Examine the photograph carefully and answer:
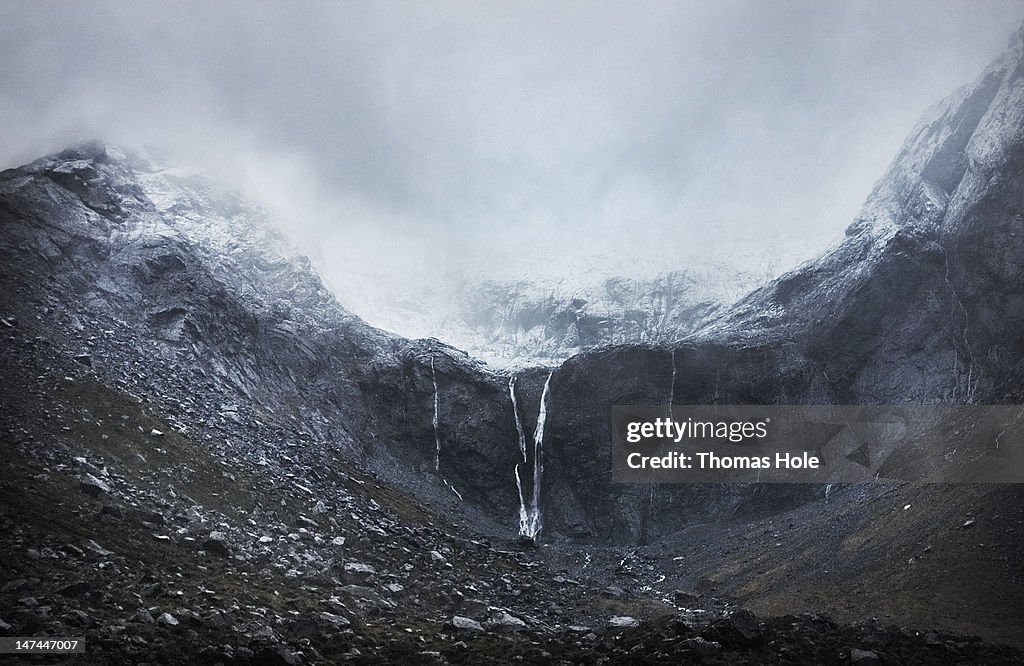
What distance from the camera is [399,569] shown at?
39469 mm

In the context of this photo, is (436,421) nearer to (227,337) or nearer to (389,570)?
(227,337)

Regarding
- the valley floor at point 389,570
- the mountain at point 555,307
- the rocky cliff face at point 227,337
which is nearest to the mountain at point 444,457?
the valley floor at point 389,570

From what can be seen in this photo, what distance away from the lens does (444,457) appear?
67375 millimetres

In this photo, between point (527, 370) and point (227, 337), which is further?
point (527, 370)

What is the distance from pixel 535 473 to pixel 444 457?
31.1 feet

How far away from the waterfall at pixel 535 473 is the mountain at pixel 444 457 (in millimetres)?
234

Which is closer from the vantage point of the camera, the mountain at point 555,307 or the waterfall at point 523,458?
the waterfall at point 523,458

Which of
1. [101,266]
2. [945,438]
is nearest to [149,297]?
[101,266]

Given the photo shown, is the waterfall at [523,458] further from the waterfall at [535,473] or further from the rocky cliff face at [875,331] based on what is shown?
the rocky cliff face at [875,331]

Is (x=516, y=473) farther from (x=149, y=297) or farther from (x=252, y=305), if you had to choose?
(x=149, y=297)

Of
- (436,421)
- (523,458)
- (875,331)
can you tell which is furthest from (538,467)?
(875,331)

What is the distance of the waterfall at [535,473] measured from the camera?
64125 mm

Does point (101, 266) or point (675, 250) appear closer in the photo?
point (101, 266)

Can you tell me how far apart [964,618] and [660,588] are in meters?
19.6
